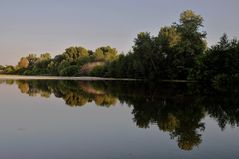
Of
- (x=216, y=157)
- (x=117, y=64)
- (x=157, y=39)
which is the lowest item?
(x=216, y=157)

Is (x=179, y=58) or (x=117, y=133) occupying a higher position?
(x=179, y=58)

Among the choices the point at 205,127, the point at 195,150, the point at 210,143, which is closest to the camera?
the point at 195,150

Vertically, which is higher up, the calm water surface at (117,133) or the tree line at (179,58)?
the tree line at (179,58)

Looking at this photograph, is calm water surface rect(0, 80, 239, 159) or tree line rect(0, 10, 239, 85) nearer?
calm water surface rect(0, 80, 239, 159)

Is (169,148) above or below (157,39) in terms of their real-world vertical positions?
below

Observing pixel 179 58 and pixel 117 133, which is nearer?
pixel 117 133

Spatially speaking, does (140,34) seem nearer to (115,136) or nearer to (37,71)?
(115,136)

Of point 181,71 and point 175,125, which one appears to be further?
point 181,71

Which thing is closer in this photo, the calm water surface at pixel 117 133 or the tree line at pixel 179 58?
the calm water surface at pixel 117 133

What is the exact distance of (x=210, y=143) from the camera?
1110 centimetres

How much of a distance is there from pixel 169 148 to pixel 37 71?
429 ft

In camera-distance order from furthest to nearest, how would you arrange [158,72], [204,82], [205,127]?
[158,72], [204,82], [205,127]

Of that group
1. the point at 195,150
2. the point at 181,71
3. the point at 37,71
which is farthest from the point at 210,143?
the point at 37,71

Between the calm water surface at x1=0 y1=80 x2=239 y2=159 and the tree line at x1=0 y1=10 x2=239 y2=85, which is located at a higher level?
the tree line at x1=0 y1=10 x2=239 y2=85
